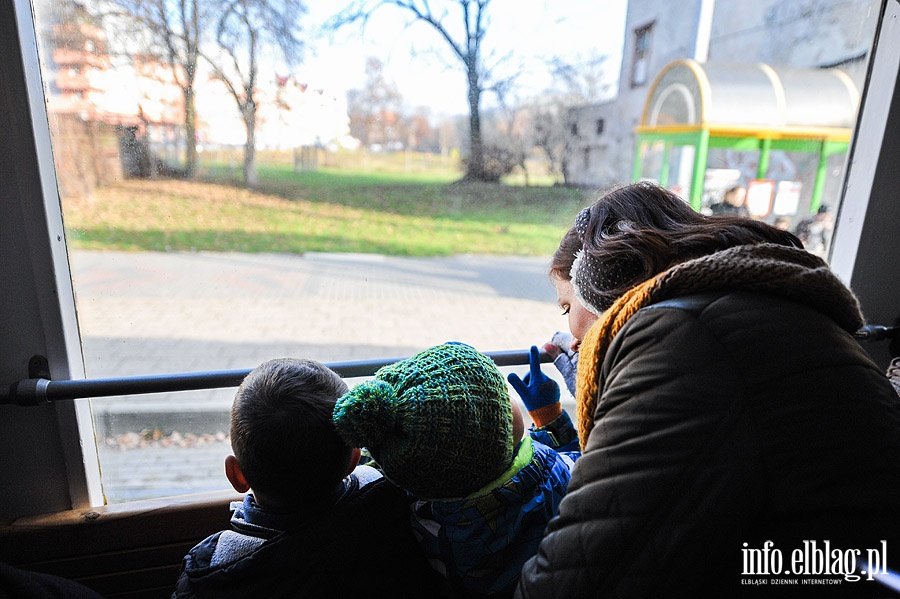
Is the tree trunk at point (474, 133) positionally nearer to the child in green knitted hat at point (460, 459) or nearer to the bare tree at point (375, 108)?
the bare tree at point (375, 108)

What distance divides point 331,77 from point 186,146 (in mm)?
417

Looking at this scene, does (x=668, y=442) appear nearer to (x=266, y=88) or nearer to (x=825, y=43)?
(x=266, y=88)

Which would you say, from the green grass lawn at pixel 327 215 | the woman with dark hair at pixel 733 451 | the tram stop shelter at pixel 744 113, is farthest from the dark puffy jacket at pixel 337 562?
the tram stop shelter at pixel 744 113

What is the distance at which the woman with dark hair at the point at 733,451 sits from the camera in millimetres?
682

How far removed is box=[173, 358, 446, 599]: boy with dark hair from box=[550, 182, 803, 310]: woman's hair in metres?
0.54

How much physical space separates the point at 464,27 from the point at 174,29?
2.44ft

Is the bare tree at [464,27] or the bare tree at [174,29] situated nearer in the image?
the bare tree at [174,29]

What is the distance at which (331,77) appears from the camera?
1.50 metres

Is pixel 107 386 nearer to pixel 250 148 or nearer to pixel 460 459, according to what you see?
pixel 250 148

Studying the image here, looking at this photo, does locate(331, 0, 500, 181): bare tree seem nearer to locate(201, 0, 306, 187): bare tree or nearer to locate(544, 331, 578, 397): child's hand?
locate(201, 0, 306, 187): bare tree

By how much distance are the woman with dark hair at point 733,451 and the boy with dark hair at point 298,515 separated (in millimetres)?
366

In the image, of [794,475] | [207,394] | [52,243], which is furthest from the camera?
[207,394]

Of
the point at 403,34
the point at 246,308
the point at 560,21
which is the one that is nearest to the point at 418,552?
the point at 246,308

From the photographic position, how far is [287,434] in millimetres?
966
